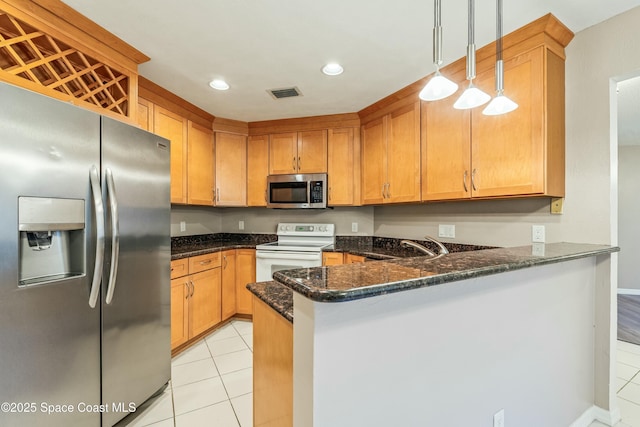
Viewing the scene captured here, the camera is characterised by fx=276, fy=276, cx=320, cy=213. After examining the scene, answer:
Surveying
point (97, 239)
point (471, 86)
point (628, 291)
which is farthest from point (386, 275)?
point (628, 291)

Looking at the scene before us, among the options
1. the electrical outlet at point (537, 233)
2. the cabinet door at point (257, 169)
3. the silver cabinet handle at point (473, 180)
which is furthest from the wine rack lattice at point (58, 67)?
the electrical outlet at point (537, 233)

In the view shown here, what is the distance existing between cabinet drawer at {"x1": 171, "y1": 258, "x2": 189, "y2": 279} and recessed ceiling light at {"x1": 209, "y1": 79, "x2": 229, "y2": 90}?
60.7 inches

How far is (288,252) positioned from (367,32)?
83.1 inches

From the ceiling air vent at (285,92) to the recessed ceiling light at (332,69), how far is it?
15.4 inches

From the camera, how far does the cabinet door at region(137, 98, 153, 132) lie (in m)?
2.32

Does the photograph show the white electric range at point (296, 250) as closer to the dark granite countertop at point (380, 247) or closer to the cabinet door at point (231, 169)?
the dark granite countertop at point (380, 247)

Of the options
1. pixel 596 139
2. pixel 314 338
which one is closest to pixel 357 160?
pixel 596 139

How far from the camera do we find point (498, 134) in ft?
6.04

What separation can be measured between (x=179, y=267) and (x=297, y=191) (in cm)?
146

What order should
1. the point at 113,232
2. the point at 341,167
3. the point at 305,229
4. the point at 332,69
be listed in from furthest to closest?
1. the point at 305,229
2. the point at 341,167
3. the point at 332,69
4. the point at 113,232

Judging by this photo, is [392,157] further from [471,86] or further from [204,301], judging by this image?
[204,301]

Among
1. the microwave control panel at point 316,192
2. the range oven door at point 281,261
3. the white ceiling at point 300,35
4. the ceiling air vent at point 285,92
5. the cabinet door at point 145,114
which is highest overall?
the white ceiling at point 300,35

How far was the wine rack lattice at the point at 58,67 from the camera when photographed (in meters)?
1.41

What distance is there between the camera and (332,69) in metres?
2.13
